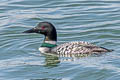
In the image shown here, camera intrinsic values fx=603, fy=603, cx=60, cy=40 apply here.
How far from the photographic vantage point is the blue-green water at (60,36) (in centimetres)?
1543

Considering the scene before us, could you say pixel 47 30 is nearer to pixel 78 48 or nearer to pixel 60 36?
pixel 78 48

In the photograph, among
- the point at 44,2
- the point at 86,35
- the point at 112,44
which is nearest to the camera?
the point at 112,44

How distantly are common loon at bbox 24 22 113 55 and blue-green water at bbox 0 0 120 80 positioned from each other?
28 cm

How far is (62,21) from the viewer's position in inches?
828

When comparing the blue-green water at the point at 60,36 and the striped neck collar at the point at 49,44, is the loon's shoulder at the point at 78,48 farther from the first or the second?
the striped neck collar at the point at 49,44

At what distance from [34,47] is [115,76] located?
4.10 meters

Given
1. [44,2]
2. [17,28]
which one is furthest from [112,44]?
[44,2]

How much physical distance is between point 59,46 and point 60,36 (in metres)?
1.75

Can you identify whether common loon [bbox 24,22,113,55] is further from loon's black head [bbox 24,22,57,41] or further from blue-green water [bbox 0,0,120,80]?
blue-green water [bbox 0,0,120,80]

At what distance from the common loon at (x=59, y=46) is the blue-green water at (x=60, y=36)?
0.93ft

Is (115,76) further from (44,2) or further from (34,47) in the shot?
(44,2)

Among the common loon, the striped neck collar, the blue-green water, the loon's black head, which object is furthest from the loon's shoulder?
the loon's black head

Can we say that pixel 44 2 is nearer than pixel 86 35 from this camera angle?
No

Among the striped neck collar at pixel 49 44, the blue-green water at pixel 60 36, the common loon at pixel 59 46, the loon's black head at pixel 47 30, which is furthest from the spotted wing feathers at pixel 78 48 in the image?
the loon's black head at pixel 47 30
